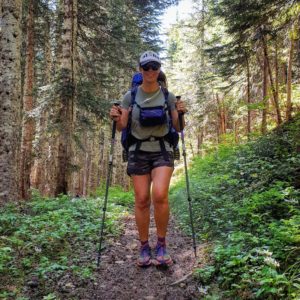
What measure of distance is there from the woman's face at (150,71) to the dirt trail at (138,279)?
252cm

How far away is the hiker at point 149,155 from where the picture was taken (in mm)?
4801

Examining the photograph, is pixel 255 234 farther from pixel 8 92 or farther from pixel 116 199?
pixel 116 199

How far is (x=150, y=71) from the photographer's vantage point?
4.80 m

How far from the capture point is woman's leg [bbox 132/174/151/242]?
4.88 metres

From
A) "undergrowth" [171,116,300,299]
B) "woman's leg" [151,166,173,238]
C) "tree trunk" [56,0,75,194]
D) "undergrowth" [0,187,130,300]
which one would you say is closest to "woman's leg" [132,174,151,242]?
"woman's leg" [151,166,173,238]

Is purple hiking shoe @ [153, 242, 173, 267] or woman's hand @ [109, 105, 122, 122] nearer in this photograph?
purple hiking shoe @ [153, 242, 173, 267]

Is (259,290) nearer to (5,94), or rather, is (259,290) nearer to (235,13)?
(5,94)

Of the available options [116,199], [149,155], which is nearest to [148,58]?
[149,155]

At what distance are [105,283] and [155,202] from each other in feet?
3.89

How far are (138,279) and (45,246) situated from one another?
1.58m

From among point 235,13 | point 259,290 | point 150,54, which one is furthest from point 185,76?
point 259,290

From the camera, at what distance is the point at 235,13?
11922 millimetres

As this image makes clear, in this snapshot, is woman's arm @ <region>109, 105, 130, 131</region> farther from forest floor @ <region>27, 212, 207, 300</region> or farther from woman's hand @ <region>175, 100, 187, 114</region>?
forest floor @ <region>27, 212, 207, 300</region>

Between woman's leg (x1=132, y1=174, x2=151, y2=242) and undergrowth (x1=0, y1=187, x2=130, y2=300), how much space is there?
826 mm
